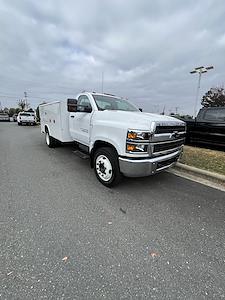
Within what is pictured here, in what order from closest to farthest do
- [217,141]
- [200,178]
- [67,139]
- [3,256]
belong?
1. [3,256]
2. [200,178]
3. [67,139]
4. [217,141]

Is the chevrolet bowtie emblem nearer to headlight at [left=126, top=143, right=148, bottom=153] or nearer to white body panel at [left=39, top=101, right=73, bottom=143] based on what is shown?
headlight at [left=126, top=143, right=148, bottom=153]

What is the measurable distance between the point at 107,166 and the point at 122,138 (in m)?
0.79

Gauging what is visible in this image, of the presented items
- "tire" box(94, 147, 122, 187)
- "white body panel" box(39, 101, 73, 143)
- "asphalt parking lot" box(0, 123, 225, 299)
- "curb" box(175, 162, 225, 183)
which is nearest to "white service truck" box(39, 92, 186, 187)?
"tire" box(94, 147, 122, 187)

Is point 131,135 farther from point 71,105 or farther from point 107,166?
point 71,105

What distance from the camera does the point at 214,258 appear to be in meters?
2.12

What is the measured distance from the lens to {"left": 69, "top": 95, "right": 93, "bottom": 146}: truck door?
448cm

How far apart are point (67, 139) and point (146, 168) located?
3.38m

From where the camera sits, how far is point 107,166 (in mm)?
3834

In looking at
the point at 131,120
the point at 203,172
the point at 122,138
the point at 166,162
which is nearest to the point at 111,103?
the point at 131,120

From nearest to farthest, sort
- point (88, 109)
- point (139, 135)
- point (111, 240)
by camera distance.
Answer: point (111, 240) < point (139, 135) < point (88, 109)

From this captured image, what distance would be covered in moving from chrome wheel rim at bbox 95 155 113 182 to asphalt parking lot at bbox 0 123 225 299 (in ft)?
0.80

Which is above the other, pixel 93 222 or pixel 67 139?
pixel 67 139

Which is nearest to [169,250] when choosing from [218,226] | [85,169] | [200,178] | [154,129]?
[218,226]

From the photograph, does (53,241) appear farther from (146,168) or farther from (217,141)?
(217,141)
